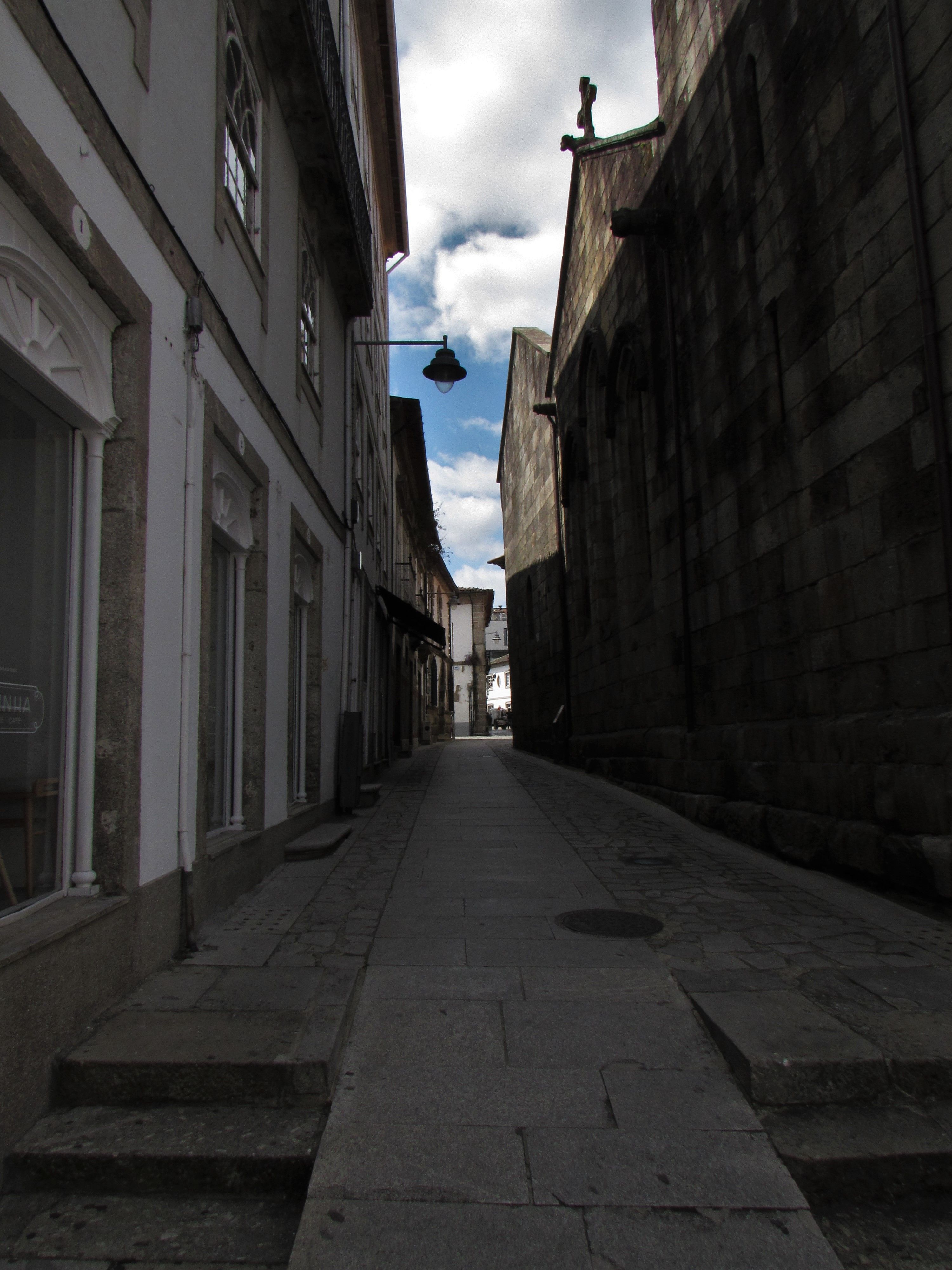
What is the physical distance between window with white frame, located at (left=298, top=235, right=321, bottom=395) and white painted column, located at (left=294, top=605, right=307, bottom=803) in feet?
8.12

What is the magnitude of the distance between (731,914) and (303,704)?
15.8 ft

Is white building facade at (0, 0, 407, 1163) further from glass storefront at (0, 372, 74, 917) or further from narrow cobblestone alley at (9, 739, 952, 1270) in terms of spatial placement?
narrow cobblestone alley at (9, 739, 952, 1270)

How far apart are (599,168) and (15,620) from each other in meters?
13.6

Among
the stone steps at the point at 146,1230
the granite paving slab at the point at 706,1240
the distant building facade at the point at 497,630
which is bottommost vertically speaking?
the stone steps at the point at 146,1230

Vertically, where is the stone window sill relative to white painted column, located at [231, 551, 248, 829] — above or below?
below

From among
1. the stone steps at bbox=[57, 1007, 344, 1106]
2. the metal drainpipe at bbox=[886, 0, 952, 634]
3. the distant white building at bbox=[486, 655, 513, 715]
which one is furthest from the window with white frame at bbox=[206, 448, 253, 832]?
the distant white building at bbox=[486, 655, 513, 715]

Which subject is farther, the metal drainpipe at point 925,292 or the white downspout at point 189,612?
the metal drainpipe at point 925,292

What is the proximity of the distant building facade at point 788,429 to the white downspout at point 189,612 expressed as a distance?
422 cm

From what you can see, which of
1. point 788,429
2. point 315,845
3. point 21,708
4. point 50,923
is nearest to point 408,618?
point 315,845

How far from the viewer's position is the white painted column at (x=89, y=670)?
3.56 meters

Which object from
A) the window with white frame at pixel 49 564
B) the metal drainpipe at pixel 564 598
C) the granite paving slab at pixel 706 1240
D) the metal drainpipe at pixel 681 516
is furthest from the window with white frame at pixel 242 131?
the metal drainpipe at pixel 564 598

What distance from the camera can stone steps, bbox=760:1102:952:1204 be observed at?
2527 millimetres

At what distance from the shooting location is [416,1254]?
2166 millimetres

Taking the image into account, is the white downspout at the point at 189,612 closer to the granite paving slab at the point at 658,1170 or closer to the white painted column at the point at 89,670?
the white painted column at the point at 89,670
